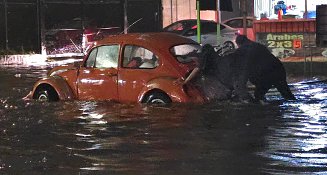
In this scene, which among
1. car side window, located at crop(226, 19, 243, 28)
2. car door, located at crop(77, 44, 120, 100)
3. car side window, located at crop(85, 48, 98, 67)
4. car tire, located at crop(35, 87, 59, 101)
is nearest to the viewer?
car door, located at crop(77, 44, 120, 100)

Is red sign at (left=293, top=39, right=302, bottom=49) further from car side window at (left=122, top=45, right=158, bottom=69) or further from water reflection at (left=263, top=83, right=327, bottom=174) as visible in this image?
car side window at (left=122, top=45, right=158, bottom=69)

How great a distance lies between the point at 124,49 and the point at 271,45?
9126 millimetres

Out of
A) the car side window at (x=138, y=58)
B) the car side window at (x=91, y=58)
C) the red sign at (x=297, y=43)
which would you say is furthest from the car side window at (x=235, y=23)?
the car side window at (x=138, y=58)

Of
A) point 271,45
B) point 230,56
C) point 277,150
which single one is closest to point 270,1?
point 271,45

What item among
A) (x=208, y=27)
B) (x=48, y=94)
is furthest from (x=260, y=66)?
(x=208, y=27)

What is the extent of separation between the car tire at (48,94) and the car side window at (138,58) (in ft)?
5.84

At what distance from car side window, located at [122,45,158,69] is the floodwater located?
73cm

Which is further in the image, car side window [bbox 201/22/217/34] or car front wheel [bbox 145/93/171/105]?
car side window [bbox 201/22/217/34]

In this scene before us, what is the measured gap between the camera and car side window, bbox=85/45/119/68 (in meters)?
10.6

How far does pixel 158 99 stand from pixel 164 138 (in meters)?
1.97

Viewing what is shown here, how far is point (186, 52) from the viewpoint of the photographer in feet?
34.1

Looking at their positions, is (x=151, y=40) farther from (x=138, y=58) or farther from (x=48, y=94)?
(x=48, y=94)

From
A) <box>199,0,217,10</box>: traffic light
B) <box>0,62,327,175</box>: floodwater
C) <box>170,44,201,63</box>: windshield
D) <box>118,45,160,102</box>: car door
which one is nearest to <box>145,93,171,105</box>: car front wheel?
<box>0,62,327,175</box>: floodwater

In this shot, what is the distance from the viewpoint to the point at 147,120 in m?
9.34
